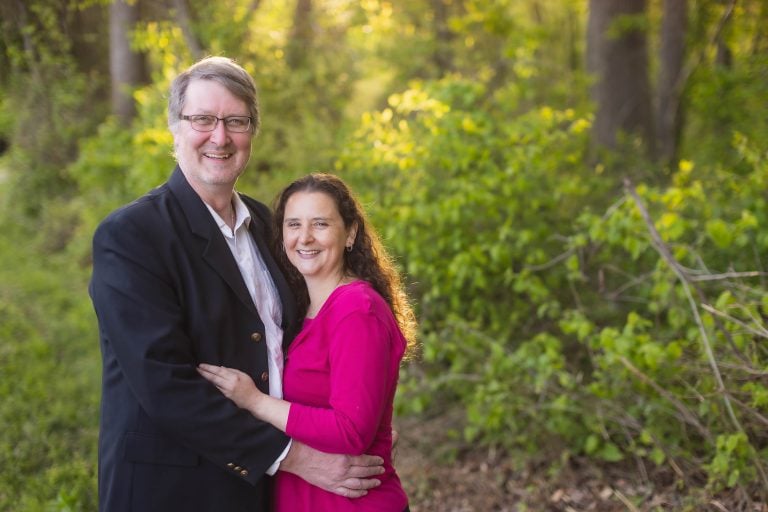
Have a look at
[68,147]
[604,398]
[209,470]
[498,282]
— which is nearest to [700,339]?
[604,398]

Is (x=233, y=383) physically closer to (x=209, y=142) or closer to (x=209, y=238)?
(x=209, y=238)

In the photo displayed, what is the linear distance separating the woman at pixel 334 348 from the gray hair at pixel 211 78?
1.36 feet

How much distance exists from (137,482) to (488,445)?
146 inches

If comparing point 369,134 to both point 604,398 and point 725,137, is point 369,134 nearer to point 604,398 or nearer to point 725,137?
point 604,398

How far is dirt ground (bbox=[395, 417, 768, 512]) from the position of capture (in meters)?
4.34

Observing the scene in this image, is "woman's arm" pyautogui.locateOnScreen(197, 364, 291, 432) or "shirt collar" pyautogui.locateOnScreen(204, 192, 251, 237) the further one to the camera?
"shirt collar" pyautogui.locateOnScreen(204, 192, 251, 237)

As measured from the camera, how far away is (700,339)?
4.10m

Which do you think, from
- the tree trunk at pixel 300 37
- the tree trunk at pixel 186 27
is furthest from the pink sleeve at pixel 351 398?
the tree trunk at pixel 300 37

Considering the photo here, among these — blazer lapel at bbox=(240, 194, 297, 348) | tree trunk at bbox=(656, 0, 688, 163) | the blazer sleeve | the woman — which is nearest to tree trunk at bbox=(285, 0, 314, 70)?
tree trunk at bbox=(656, 0, 688, 163)

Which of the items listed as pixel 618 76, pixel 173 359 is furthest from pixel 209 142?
pixel 618 76

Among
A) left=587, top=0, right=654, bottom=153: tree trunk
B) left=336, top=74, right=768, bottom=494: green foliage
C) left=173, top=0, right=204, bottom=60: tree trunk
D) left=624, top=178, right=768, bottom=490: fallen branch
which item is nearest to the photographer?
left=624, top=178, right=768, bottom=490: fallen branch

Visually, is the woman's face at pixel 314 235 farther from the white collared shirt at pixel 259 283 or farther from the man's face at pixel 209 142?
the man's face at pixel 209 142

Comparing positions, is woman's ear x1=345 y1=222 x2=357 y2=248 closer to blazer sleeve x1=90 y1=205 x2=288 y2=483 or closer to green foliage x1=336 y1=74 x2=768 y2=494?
blazer sleeve x1=90 y1=205 x2=288 y2=483

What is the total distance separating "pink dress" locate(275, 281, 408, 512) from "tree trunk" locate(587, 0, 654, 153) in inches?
323
